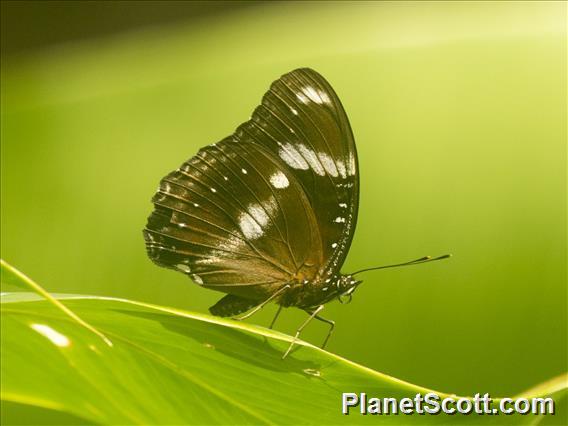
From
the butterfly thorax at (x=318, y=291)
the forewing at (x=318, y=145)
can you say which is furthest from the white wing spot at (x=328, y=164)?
the butterfly thorax at (x=318, y=291)

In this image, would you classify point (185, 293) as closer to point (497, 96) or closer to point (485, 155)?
point (485, 155)

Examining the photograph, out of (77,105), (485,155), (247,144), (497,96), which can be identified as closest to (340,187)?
(247,144)

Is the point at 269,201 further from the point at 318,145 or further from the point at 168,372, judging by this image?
the point at 168,372

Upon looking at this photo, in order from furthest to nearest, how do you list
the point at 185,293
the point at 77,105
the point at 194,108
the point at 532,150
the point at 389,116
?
1. the point at 77,105
2. the point at 194,108
3. the point at 389,116
4. the point at 532,150
5. the point at 185,293

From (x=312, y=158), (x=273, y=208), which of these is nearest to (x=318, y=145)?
(x=312, y=158)

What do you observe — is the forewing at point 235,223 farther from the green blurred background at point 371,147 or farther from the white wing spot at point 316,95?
the green blurred background at point 371,147

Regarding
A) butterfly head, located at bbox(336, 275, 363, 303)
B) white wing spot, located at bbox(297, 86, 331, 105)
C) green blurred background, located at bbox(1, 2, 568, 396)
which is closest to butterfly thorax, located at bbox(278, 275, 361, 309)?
butterfly head, located at bbox(336, 275, 363, 303)
